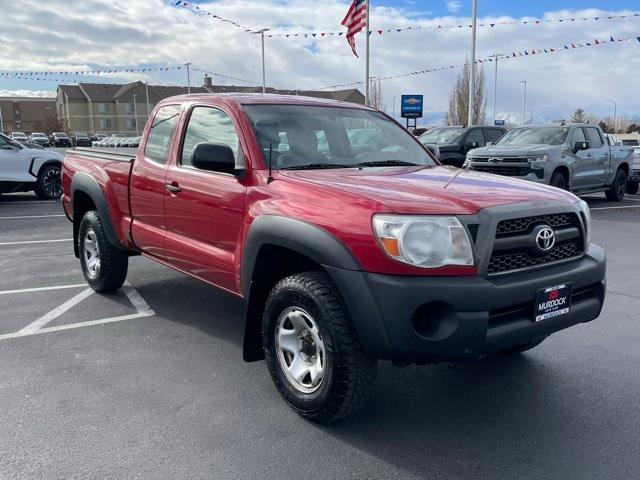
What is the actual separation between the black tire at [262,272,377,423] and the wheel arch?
0.49 ft

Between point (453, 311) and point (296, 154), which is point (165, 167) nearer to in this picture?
point (296, 154)

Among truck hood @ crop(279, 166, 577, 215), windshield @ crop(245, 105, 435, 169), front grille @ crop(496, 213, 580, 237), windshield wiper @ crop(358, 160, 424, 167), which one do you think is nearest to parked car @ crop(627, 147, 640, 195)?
windshield @ crop(245, 105, 435, 169)

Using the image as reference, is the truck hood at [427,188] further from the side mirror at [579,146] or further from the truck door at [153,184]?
the side mirror at [579,146]

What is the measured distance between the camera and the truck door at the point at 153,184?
440 cm

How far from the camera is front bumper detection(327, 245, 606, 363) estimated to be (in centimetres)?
266

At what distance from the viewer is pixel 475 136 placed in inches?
635

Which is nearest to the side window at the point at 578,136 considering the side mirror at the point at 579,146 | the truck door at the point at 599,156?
the truck door at the point at 599,156

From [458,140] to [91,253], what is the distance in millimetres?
12027

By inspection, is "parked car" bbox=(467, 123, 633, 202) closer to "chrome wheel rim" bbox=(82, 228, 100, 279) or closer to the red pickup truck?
the red pickup truck

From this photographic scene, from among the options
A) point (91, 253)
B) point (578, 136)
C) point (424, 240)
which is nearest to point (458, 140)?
point (578, 136)

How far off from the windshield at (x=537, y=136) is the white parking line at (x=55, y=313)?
9.59 m

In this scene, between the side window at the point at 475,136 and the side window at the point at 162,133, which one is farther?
the side window at the point at 475,136

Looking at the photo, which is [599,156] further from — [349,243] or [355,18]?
[349,243]

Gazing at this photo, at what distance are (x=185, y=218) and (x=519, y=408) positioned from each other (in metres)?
2.46
